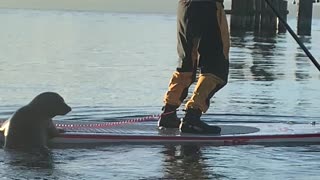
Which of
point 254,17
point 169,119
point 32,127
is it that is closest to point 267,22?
point 254,17

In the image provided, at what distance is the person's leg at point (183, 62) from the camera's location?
7.46m

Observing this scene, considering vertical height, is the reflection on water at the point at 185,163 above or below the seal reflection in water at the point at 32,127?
below

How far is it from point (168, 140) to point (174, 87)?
671 mm

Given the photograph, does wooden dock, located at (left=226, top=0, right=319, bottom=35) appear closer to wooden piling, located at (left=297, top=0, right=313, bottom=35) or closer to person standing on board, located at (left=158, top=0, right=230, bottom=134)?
wooden piling, located at (left=297, top=0, right=313, bottom=35)

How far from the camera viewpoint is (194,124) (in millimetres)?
7359

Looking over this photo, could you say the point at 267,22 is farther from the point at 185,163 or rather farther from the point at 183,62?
the point at 185,163

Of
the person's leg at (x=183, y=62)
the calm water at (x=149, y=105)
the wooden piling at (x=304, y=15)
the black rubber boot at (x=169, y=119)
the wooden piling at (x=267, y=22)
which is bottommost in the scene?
the wooden piling at (x=267, y=22)

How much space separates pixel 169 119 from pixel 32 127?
4.89ft

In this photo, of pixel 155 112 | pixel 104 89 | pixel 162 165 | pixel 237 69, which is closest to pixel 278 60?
pixel 237 69

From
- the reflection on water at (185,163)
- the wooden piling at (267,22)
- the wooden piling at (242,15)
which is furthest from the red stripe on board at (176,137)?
the wooden piling at (267,22)

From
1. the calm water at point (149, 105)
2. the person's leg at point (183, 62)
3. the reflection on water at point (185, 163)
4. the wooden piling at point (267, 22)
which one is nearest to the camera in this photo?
the reflection on water at point (185, 163)

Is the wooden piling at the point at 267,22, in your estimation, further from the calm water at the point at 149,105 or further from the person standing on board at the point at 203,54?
the person standing on board at the point at 203,54

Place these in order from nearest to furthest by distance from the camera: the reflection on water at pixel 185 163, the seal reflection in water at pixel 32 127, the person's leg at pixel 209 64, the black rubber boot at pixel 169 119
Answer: the reflection on water at pixel 185 163 → the seal reflection in water at pixel 32 127 → the person's leg at pixel 209 64 → the black rubber boot at pixel 169 119

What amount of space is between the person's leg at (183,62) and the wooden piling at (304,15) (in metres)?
28.7
